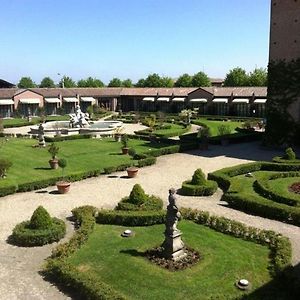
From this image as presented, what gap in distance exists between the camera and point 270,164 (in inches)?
1147

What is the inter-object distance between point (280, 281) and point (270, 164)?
17078 mm

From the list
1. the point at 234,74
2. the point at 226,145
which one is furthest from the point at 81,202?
the point at 234,74

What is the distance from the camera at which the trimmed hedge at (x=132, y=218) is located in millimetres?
18656

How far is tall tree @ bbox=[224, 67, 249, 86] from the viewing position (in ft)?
326

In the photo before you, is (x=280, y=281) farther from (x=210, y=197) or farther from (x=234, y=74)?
(x=234, y=74)

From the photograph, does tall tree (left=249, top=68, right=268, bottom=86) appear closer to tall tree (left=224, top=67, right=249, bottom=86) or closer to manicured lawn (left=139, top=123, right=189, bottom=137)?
tall tree (left=224, top=67, right=249, bottom=86)

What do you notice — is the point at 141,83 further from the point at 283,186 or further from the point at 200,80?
the point at 283,186

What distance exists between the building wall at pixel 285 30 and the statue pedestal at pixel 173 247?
28.0m

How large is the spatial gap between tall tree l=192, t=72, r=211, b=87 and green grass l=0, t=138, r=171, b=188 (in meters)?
65.0

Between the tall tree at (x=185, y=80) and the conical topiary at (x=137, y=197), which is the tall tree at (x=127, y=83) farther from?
the conical topiary at (x=137, y=197)

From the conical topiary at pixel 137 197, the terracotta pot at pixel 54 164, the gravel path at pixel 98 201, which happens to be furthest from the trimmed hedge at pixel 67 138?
the conical topiary at pixel 137 197

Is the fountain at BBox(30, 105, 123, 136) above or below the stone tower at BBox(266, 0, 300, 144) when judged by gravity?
below

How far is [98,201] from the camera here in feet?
73.9

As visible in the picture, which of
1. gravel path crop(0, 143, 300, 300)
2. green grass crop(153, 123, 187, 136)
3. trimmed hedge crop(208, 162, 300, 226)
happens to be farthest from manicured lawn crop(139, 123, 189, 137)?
trimmed hedge crop(208, 162, 300, 226)
